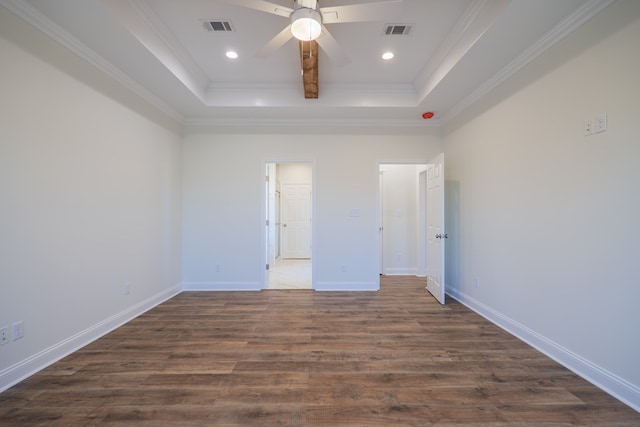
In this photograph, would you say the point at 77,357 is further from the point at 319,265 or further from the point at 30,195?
the point at 319,265

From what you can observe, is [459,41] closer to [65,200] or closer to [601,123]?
[601,123]

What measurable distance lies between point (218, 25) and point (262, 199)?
232 centimetres

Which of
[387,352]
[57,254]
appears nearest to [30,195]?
[57,254]

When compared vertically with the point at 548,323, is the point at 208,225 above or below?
above

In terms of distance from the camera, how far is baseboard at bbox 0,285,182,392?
183 centimetres

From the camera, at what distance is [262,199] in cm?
418

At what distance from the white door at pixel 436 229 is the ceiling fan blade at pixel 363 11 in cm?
216

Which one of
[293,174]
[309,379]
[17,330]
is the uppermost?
[293,174]

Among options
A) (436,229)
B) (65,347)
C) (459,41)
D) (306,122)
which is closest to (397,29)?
(459,41)

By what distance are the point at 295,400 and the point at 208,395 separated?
0.60 m

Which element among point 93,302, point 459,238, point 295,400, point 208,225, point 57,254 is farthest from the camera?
point 208,225

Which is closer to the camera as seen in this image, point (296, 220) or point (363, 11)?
point (363, 11)

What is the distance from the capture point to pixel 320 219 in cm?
417

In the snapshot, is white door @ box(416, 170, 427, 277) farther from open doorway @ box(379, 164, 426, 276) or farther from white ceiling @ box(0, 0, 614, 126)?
white ceiling @ box(0, 0, 614, 126)
